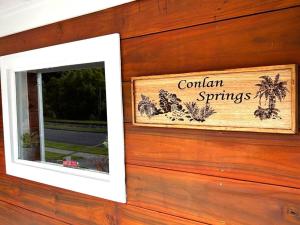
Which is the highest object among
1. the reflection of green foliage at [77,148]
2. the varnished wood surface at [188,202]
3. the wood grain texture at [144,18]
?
the wood grain texture at [144,18]

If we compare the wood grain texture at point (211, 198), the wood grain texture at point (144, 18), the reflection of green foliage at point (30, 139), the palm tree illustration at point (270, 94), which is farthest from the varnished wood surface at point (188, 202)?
the wood grain texture at point (144, 18)

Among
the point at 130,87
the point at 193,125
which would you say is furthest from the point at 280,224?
the point at 130,87

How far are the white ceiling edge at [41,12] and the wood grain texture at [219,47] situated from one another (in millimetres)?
239

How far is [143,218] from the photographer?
1.29 m

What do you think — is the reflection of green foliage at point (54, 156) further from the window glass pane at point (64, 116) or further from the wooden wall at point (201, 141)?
the wooden wall at point (201, 141)

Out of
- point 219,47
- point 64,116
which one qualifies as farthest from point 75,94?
point 219,47

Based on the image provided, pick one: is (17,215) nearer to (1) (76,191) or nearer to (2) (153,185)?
(1) (76,191)

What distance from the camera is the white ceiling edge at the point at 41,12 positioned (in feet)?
4.53

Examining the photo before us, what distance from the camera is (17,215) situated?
1884 millimetres

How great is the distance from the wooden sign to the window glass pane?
308mm

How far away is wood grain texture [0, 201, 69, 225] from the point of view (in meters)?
1.71

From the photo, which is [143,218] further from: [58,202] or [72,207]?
[58,202]

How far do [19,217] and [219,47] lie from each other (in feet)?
4.94

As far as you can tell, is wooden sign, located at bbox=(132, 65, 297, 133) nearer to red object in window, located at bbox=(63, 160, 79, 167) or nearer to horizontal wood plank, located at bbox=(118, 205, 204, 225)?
horizontal wood plank, located at bbox=(118, 205, 204, 225)
